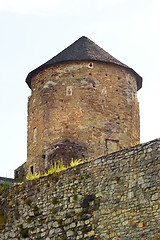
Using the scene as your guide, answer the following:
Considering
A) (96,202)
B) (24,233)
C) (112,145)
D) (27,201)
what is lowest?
(24,233)

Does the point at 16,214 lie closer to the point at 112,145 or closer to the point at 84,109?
the point at 112,145

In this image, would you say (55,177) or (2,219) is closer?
(55,177)

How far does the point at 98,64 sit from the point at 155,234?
12.0m

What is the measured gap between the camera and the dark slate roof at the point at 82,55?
86.8ft

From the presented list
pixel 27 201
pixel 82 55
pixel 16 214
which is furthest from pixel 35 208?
pixel 82 55

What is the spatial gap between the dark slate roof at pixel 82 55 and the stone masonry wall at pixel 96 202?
25.9 feet

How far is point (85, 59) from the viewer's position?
26328mm

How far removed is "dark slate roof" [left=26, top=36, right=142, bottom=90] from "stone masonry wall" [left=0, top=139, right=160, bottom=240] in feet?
25.9

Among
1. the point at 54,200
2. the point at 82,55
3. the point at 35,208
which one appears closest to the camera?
the point at 54,200

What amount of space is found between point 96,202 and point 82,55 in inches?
416

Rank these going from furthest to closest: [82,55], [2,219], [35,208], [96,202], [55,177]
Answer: [82,55]
[2,219]
[35,208]
[55,177]
[96,202]

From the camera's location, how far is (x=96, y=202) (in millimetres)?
17391

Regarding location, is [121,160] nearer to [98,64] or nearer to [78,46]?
[98,64]

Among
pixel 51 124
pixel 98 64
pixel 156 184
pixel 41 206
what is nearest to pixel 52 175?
pixel 41 206
